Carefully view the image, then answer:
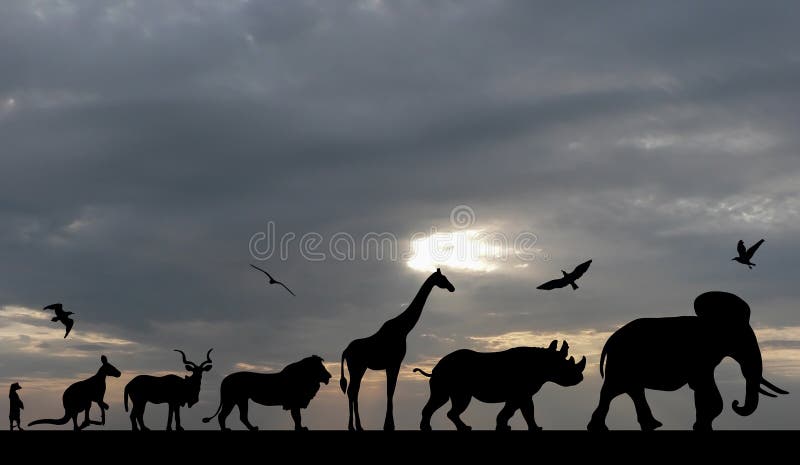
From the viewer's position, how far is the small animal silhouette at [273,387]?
69.0 feet

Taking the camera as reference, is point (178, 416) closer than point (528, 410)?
No

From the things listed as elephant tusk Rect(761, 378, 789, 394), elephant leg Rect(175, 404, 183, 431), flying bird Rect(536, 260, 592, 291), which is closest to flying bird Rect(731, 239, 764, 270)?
flying bird Rect(536, 260, 592, 291)

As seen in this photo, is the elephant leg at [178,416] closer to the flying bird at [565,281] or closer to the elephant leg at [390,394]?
the elephant leg at [390,394]

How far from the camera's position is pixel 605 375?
15594 millimetres

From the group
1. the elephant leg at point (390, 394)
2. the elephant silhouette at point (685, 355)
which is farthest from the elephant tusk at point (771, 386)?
the elephant leg at point (390, 394)

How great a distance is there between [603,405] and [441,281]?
6.10 metres

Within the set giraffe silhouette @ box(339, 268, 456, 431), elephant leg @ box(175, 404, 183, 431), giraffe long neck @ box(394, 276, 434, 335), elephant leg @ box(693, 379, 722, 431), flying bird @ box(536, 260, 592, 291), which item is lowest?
elephant leg @ box(693, 379, 722, 431)

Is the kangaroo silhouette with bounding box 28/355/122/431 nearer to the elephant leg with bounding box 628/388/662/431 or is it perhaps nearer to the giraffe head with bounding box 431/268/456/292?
the giraffe head with bounding box 431/268/456/292

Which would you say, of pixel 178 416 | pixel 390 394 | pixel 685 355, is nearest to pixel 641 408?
pixel 685 355

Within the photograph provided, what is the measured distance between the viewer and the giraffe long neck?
19062 millimetres

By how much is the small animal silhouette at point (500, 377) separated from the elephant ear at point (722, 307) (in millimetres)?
3021

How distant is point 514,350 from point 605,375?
216 centimetres

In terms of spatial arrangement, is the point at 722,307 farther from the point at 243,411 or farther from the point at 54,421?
the point at 54,421

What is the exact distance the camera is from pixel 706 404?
14.1m
